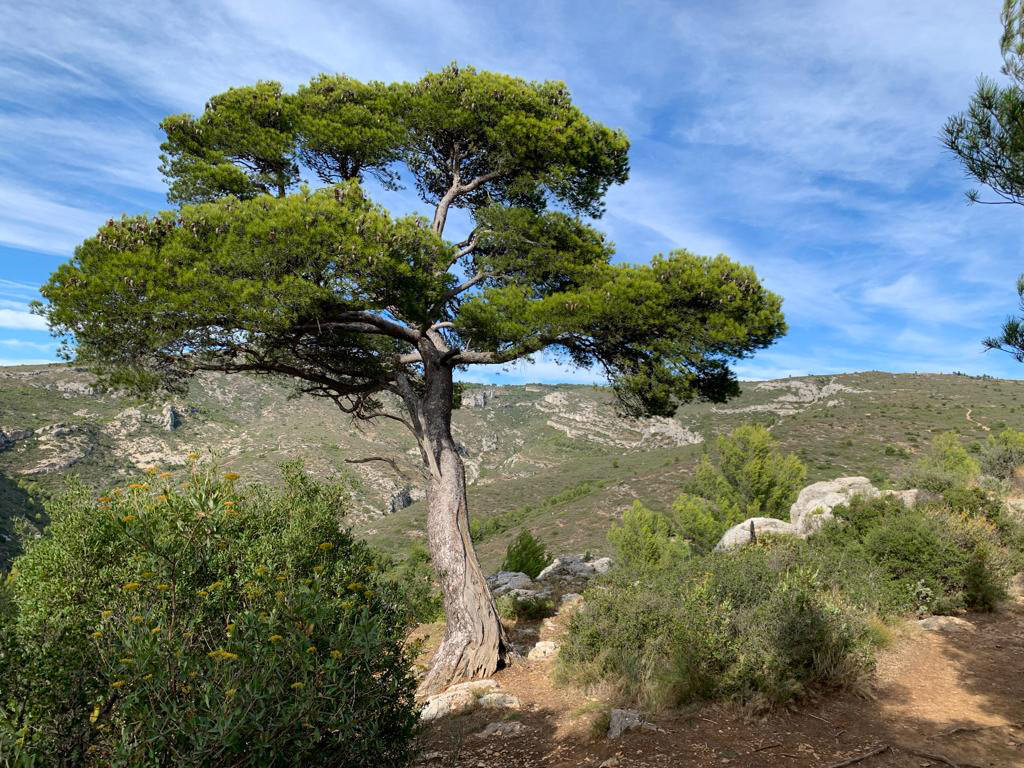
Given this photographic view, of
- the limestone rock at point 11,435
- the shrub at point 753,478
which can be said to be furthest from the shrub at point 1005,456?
the limestone rock at point 11,435

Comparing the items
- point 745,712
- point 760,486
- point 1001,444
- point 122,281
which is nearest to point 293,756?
point 745,712

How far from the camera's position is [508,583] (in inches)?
541

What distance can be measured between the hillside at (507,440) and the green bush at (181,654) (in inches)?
1144

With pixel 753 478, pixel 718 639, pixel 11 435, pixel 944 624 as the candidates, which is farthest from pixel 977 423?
pixel 11 435

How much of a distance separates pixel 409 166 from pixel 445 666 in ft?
26.5

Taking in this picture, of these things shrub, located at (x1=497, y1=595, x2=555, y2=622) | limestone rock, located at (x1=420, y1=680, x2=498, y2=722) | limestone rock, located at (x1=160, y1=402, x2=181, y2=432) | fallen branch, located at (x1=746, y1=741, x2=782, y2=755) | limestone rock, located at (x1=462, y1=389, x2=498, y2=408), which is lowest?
limestone rock, located at (x1=420, y1=680, x2=498, y2=722)

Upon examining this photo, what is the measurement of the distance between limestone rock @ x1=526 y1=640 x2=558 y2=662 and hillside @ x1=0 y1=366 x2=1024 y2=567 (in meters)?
23.2

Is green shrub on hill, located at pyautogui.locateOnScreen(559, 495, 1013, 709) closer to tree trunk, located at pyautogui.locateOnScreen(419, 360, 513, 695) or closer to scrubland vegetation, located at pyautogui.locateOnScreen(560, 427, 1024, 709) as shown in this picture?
scrubland vegetation, located at pyautogui.locateOnScreen(560, 427, 1024, 709)

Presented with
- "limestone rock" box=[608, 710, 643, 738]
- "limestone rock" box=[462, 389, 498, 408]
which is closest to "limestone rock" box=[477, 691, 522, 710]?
"limestone rock" box=[608, 710, 643, 738]

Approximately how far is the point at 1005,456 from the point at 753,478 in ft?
32.9

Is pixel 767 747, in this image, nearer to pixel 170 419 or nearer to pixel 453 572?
pixel 453 572

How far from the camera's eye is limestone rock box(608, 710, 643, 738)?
5480mm

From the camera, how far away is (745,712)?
18.2 feet

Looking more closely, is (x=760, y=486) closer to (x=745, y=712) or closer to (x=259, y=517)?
(x=745, y=712)
